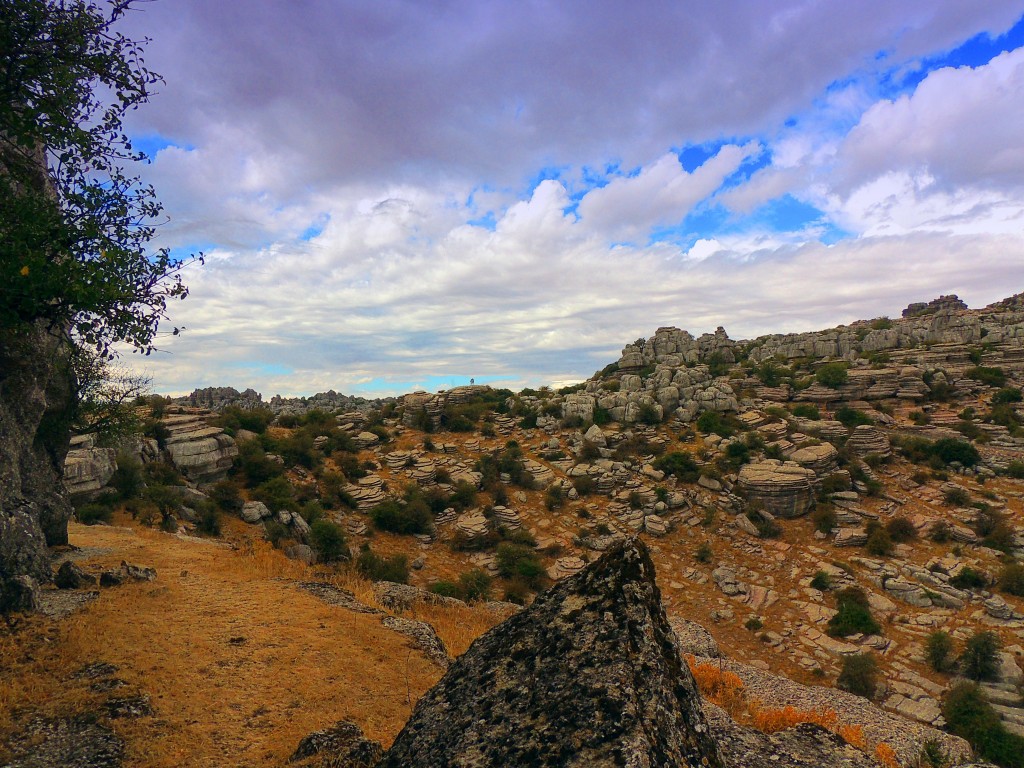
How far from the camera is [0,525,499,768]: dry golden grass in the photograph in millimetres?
5496

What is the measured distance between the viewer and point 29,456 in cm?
1025

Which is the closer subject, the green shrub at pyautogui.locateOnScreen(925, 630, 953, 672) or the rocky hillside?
the rocky hillside

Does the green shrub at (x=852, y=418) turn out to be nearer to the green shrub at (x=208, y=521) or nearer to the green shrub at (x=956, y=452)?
the green shrub at (x=956, y=452)

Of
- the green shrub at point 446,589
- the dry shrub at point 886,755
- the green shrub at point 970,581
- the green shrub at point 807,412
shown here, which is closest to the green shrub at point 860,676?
the green shrub at point 970,581

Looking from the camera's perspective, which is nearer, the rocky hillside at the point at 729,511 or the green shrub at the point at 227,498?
the rocky hillside at the point at 729,511

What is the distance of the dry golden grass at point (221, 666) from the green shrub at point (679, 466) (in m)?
25.5

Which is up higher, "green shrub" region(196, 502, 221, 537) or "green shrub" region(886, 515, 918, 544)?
"green shrub" region(196, 502, 221, 537)

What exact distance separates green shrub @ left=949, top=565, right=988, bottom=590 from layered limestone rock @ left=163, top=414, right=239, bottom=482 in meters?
37.6

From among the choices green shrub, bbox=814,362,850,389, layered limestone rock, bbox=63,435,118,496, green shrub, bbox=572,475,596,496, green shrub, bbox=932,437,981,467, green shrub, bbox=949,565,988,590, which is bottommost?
green shrub, bbox=949,565,988,590

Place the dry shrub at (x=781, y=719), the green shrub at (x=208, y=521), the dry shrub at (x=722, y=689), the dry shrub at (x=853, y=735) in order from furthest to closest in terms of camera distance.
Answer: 1. the green shrub at (x=208, y=521)
2. the dry shrub at (x=722, y=689)
3. the dry shrub at (x=853, y=735)
4. the dry shrub at (x=781, y=719)

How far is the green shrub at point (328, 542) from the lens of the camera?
849 inches

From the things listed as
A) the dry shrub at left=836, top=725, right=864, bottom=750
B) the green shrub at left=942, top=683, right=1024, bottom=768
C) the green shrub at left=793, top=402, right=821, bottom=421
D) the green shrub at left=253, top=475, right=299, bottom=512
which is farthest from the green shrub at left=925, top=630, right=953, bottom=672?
the green shrub at left=253, top=475, right=299, bottom=512

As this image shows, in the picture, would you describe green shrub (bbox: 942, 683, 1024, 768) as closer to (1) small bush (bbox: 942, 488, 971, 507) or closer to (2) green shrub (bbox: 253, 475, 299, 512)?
(1) small bush (bbox: 942, 488, 971, 507)

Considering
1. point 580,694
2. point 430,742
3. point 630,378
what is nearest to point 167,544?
point 430,742
